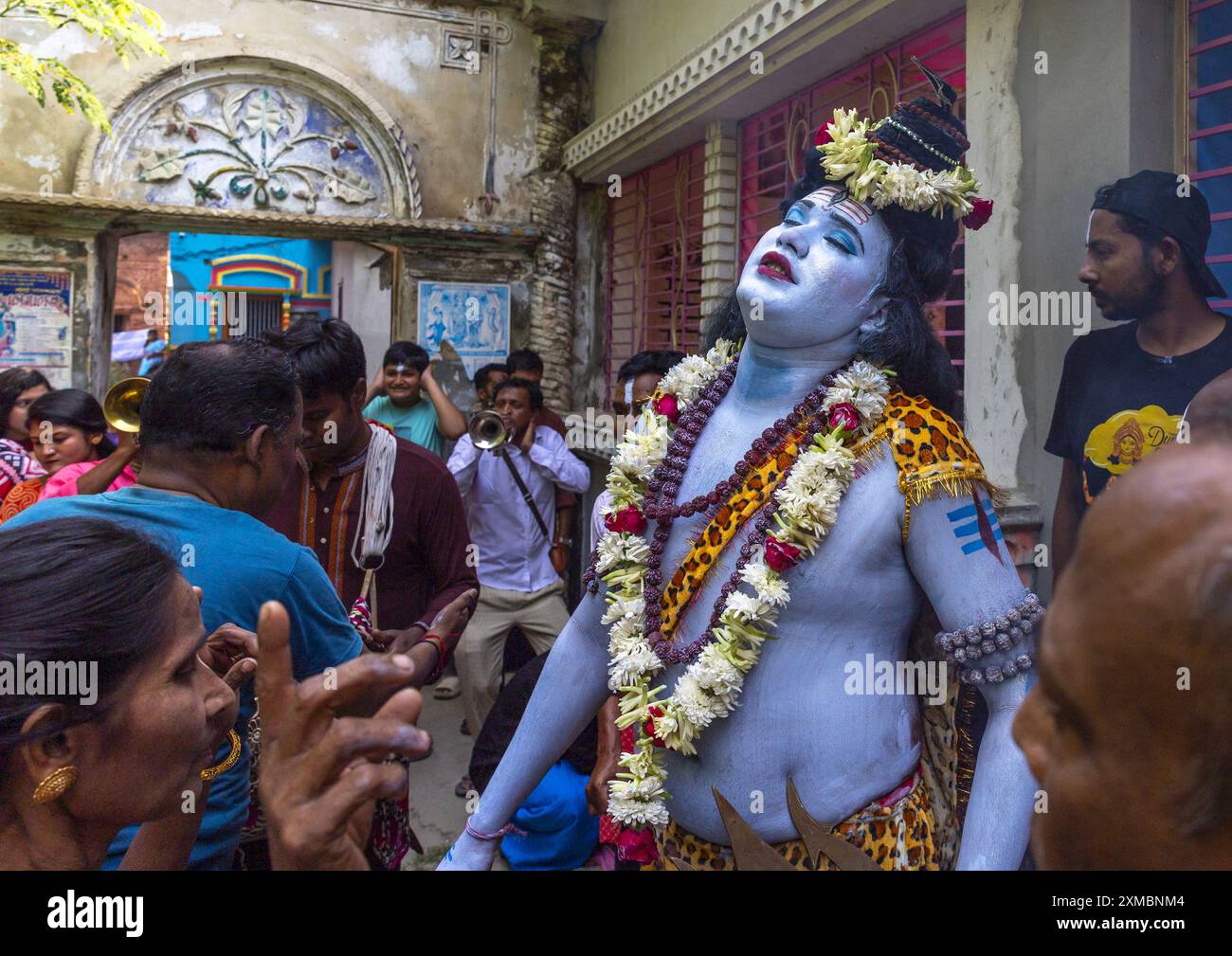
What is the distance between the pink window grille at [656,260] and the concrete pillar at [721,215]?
1.32 feet

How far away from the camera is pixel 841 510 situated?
176 centimetres

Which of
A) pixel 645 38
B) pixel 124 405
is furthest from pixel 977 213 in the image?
pixel 645 38

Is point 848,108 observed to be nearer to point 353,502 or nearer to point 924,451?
point 353,502

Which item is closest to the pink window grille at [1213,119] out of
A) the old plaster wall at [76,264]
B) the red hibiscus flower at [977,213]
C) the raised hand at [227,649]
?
the red hibiscus flower at [977,213]

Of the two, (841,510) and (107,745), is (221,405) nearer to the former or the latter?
(107,745)

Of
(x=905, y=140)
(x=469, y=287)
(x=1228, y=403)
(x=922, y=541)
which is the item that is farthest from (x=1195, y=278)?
(x=469, y=287)

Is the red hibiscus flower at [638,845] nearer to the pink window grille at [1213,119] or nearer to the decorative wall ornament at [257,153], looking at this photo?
the pink window grille at [1213,119]

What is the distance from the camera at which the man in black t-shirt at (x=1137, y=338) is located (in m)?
2.54

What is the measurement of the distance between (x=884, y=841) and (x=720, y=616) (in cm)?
49

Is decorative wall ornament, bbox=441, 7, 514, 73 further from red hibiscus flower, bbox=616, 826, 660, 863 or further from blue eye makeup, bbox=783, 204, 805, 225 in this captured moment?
red hibiscus flower, bbox=616, 826, 660, 863

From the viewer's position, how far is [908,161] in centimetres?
192

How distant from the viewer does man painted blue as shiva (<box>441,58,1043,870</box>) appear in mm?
1690

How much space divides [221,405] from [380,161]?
624 centimetres

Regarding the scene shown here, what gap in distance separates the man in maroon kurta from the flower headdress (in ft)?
4.45
